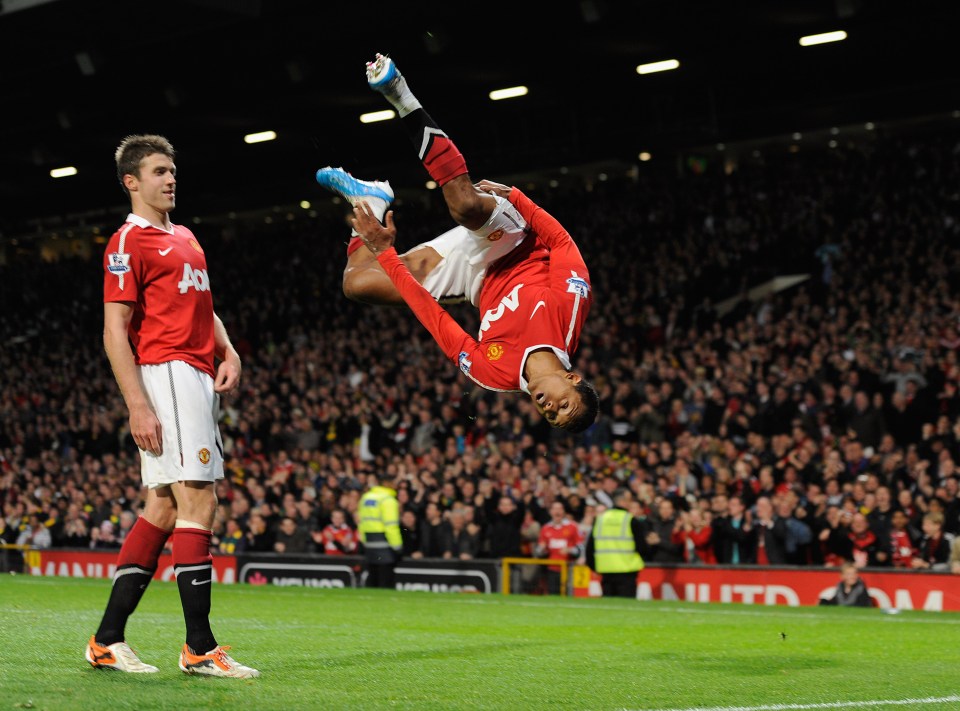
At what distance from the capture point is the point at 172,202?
6812mm

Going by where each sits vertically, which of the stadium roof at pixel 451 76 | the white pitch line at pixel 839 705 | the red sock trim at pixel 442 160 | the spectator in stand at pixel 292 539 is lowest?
the white pitch line at pixel 839 705

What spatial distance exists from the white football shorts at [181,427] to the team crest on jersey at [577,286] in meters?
2.00

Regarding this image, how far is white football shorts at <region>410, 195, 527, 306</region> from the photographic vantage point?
750 centimetres

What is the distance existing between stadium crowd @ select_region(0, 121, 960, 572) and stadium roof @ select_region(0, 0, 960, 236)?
155 cm

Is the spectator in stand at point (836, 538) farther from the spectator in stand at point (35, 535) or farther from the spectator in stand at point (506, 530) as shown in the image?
the spectator in stand at point (35, 535)

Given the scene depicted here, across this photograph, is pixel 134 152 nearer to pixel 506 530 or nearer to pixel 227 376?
pixel 227 376

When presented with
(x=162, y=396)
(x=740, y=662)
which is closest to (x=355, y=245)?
(x=162, y=396)

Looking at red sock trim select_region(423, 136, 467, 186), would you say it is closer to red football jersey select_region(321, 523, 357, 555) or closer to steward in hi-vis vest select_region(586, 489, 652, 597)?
steward in hi-vis vest select_region(586, 489, 652, 597)

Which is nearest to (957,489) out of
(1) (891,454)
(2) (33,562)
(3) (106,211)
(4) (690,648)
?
(1) (891,454)

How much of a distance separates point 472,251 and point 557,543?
428 inches

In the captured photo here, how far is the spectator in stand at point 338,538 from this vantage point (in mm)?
20391

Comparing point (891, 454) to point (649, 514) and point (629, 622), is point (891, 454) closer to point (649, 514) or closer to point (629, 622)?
point (649, 514)

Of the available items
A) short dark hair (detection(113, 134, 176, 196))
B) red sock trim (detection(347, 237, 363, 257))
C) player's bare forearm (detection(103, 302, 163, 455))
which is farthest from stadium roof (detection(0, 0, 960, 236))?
player's bare forearm (detection(103, 302, 163, 455))

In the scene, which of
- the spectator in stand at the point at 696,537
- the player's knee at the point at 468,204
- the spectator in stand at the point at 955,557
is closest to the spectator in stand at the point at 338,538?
the spectator in stand at the point at 696,537
